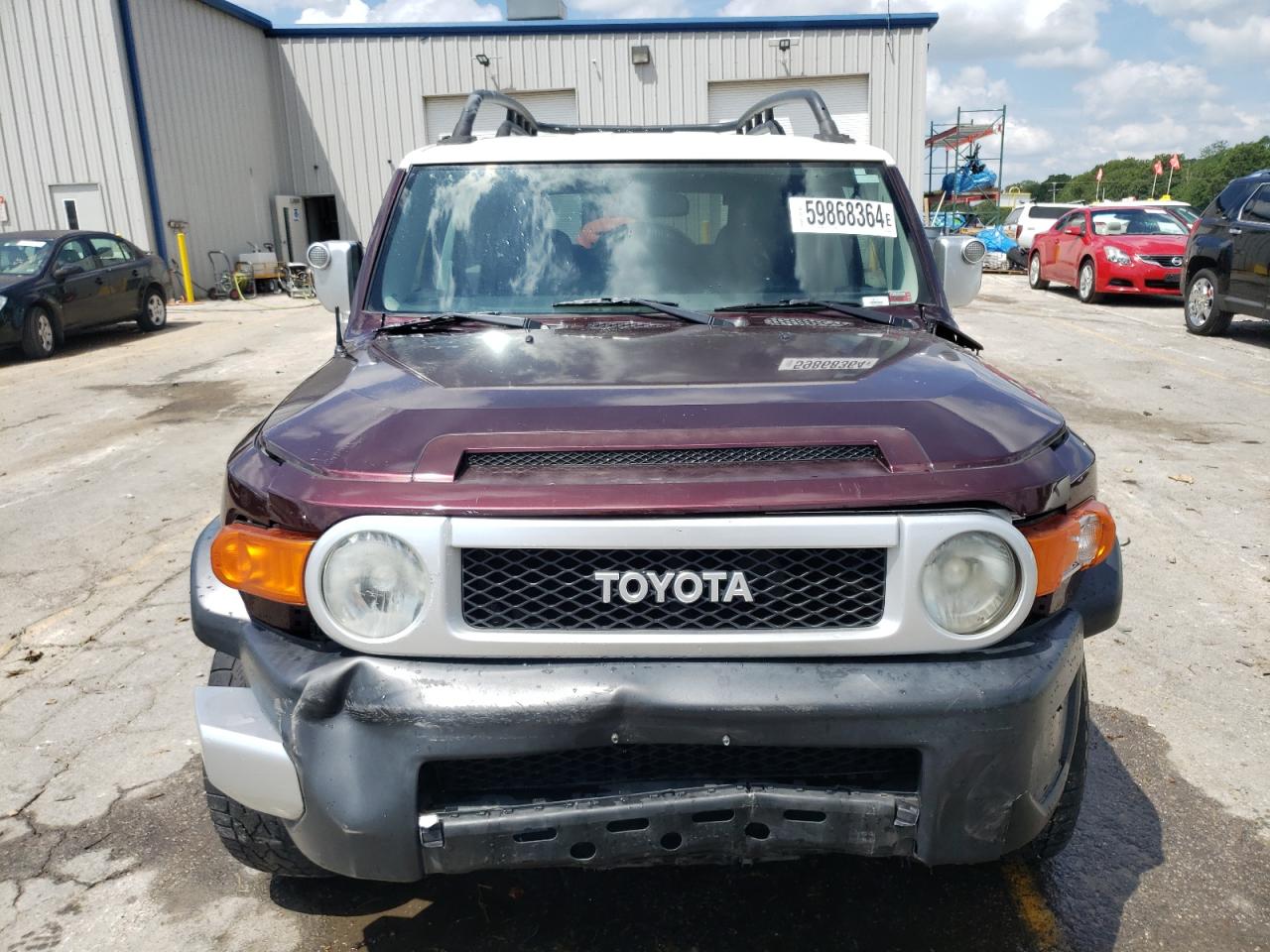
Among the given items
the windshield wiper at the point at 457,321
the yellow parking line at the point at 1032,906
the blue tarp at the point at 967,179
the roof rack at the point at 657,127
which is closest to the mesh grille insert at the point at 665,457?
the windshield wiper at the point at 457,321

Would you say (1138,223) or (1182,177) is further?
(1182,177)

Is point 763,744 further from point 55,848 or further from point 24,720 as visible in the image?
point 24,720

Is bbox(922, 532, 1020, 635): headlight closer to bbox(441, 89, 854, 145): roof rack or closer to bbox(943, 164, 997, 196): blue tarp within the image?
bbox(441, 89, 854, 145): roof rack

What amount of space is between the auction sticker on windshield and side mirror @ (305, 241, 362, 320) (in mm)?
1432

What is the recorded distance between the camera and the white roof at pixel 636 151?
11.1ft

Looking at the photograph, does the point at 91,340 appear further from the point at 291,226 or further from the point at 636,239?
the point at 636,239

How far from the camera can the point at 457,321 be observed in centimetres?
295

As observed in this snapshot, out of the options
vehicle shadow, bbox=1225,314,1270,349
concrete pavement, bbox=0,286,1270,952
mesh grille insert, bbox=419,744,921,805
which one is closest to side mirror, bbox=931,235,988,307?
concrete pavement, bbox=0,286,1270,952

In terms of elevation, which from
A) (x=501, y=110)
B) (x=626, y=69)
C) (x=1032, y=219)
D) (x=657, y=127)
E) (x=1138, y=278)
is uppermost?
(x=626, y=69)

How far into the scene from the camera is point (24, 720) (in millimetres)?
3633

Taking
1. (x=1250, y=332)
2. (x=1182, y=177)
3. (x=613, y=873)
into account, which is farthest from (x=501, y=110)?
(x=1182, y=177)

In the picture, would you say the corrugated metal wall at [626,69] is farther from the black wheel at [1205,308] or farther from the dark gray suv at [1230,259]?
the dark gray suv at [1230,259]

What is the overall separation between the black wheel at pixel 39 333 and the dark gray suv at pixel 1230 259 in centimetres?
1418

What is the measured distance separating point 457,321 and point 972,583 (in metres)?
1.65
